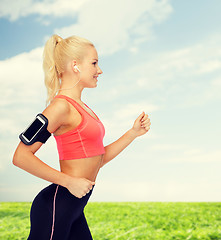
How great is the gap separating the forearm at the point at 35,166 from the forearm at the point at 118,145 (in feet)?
1.74

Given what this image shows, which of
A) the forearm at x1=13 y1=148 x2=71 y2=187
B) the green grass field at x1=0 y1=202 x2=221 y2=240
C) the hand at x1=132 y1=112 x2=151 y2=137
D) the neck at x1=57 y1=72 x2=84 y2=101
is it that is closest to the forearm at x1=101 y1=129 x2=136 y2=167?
the hand at x1=132 y1=112 x2=151 y2=137

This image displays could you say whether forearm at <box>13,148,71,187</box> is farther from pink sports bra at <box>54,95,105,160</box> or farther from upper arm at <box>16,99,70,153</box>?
pink sports bra at <box>54,95,105,160</box>

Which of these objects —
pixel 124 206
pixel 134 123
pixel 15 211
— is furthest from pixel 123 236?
pixel 134 123

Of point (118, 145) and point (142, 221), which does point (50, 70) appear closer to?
point (118, 145)

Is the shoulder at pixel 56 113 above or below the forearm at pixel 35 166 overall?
above

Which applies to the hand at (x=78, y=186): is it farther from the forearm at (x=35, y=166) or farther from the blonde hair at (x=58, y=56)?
the blonde hair at (x=58, y=56)

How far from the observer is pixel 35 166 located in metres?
1.50

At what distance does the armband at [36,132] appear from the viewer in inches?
59.4

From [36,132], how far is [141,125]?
736 mm

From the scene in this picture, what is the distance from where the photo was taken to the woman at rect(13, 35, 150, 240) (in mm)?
Answer: 1547

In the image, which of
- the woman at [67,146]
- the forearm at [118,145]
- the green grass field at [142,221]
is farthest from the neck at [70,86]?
the green grass field at [142,221]

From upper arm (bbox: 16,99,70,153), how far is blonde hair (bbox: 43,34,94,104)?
176 millimetres

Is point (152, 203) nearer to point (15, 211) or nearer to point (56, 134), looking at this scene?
point (15, 211)

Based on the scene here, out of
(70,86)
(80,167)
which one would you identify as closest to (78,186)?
(80,167)
